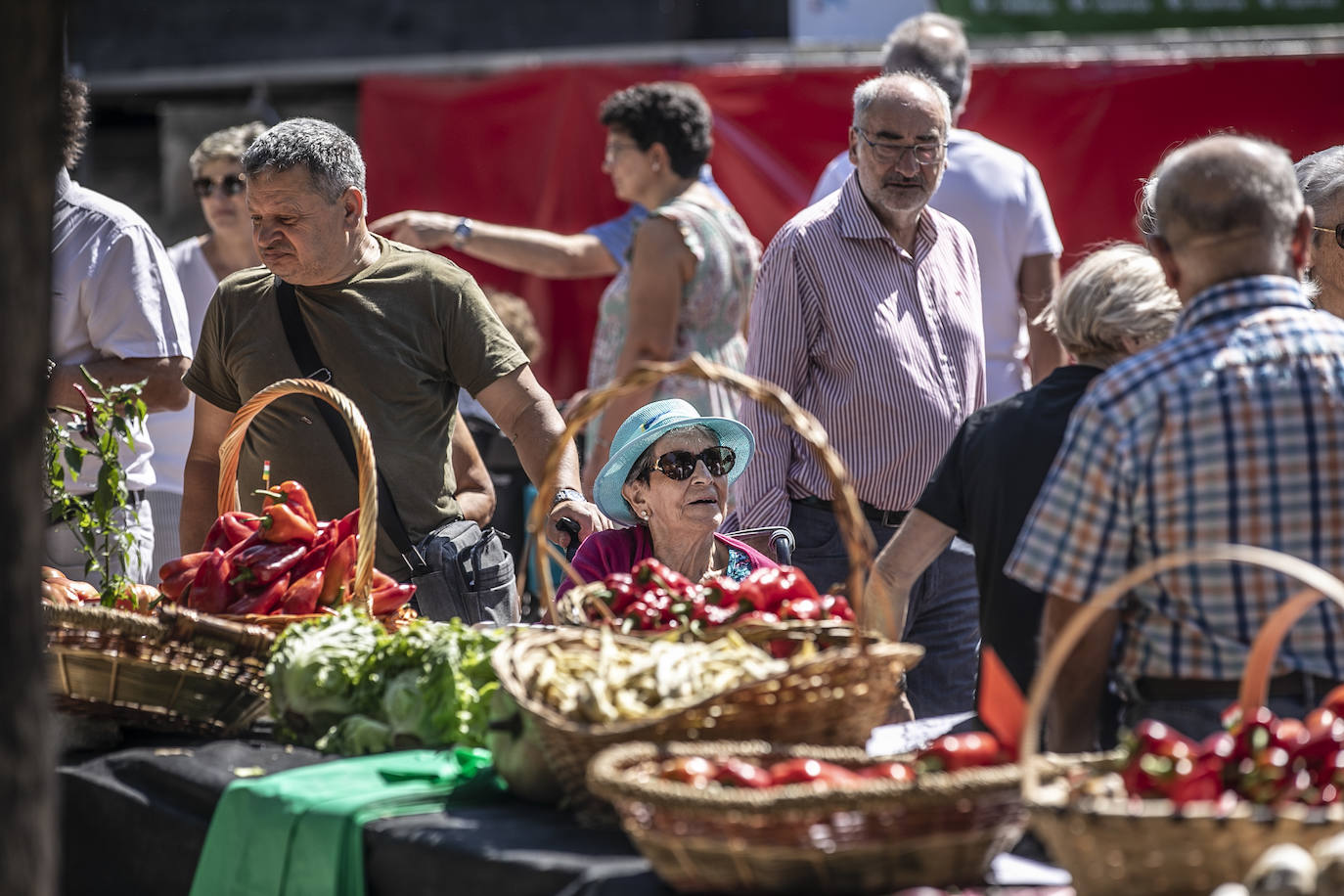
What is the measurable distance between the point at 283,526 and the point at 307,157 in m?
1.06

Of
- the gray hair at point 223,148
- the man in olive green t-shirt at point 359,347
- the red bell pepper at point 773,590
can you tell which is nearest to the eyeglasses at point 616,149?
the gray hair at point 223,148

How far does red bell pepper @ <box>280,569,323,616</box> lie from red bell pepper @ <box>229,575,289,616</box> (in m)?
0.01

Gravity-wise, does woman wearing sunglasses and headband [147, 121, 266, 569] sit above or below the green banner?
below

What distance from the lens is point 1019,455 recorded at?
301 cm

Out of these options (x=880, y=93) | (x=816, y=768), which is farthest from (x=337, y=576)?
(x=880, y=93)

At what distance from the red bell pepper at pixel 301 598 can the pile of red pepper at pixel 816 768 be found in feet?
4.21

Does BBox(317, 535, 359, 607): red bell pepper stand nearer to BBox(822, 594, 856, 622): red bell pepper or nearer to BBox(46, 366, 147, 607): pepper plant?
BBox(46, 366, 147, 607): pepper plant

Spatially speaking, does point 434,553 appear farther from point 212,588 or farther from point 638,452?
point 212,588

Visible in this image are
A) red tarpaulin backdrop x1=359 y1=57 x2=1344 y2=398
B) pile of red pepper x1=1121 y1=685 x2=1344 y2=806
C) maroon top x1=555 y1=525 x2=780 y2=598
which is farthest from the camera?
red tarpaulin backdrop x1=359 y1=57 x2=1344 y2=398

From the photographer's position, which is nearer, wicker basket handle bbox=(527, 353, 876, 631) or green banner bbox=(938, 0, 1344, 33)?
wicker basket handle bbox=(527, 353, 876, 631)

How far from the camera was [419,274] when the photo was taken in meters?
3.87

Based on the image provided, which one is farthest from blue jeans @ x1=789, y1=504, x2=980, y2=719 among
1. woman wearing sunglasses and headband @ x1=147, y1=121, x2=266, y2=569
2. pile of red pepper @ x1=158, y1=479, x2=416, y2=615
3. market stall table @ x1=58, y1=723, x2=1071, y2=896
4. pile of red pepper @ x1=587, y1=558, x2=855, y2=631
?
woman wearing sunglasses and headband @ x1=147, y1=121, x2=266, y2=569

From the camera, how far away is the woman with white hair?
2990mm

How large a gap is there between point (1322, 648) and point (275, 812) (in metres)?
1.59
